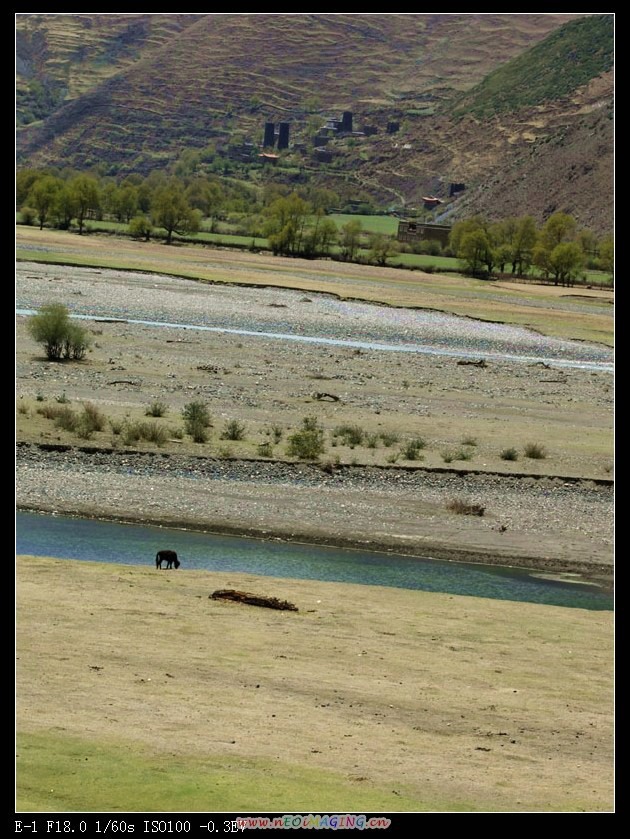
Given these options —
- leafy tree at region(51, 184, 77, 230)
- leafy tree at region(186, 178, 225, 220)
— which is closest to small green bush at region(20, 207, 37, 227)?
leafy tree at region(51, 184, 77, 230)

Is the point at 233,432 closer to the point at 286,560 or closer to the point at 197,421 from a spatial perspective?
the point at 197,421

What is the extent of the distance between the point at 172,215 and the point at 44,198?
913cm

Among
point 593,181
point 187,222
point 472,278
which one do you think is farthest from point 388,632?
point 593,181

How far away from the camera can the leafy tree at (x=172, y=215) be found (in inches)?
3804

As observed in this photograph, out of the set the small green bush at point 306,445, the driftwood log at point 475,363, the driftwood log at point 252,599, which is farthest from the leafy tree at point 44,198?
the driftwood log at point 252,599

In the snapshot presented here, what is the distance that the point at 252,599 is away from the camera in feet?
53.3

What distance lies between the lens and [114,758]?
9703 millimetres

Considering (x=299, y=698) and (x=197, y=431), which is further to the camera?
(x=197, y=431)

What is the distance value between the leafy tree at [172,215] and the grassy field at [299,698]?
80.5 m

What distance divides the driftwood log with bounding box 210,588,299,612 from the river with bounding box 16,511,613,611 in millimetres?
1848

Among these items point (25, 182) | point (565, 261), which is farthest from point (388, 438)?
point (25, 182)

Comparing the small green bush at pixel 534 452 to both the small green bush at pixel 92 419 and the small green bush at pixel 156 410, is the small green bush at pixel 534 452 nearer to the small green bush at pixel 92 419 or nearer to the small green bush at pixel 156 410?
the small green bush at pixel 156 410

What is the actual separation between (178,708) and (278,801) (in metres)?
2.78
